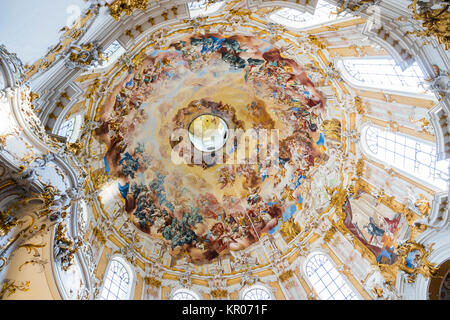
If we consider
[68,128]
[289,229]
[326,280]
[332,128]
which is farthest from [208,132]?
[326,280]

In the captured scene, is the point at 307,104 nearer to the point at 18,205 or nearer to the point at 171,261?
the point at 171,261

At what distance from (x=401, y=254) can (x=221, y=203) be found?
37.0 feet

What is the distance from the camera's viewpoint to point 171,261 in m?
18.6

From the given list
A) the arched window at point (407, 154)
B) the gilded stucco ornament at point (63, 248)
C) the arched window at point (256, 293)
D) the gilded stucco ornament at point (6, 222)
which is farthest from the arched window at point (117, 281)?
the arched window at point (407, 154)

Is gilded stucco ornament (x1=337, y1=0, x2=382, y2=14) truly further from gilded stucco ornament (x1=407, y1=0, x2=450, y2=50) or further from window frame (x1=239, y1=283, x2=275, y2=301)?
window frame (x1=239, y1=283, x2=275, y2=301)

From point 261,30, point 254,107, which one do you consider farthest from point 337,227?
point 261,30

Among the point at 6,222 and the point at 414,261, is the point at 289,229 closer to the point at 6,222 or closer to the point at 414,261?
the point at 414,261

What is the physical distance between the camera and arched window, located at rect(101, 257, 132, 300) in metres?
14.7

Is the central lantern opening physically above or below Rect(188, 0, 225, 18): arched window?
above

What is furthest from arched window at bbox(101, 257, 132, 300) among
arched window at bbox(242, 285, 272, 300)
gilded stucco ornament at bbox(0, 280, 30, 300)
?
gilded stucco ornament at bbox(0, 280, 30, 300)

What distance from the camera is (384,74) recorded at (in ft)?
42.7

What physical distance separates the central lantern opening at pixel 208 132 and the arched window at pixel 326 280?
929 centimetres

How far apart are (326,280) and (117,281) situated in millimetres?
10231

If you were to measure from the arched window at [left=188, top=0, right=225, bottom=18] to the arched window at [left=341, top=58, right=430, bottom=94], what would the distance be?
6.14 meters
